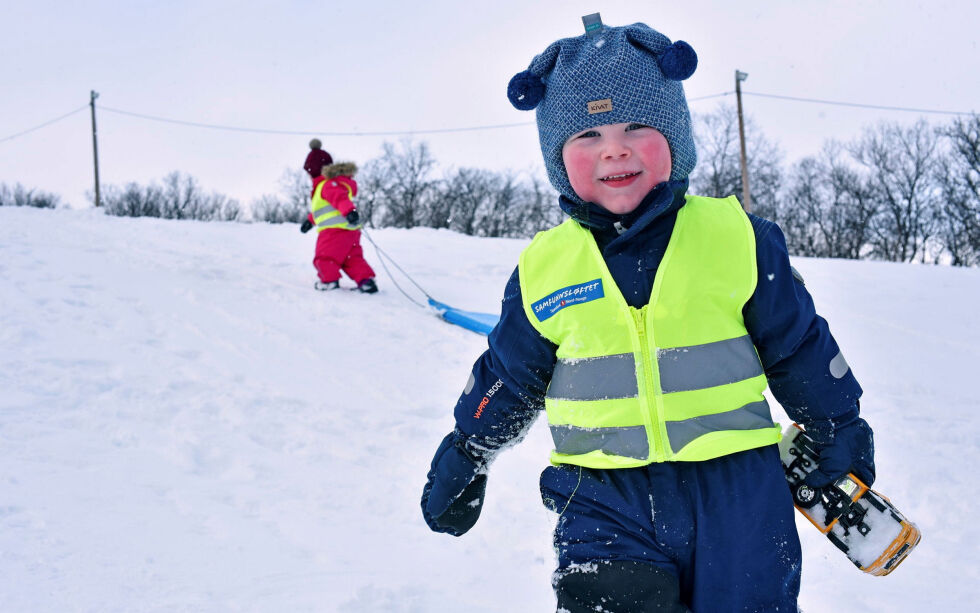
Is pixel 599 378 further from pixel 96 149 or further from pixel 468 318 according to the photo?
pixel 96 149

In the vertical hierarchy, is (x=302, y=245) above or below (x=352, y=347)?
above

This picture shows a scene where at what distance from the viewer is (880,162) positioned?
1379 inches

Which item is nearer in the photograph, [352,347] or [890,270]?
[352,347]

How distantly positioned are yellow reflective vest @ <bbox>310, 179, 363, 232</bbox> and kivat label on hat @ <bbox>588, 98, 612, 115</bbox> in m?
6.42

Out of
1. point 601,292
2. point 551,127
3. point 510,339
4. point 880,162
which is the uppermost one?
point 880,162

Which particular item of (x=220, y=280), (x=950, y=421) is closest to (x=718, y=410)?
(x=950, y=421)

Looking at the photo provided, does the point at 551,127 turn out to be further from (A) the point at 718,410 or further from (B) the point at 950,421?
(B) the point at 950,421

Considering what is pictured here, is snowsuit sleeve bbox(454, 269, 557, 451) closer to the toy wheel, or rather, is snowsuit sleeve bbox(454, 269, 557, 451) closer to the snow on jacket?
the snow on jacket

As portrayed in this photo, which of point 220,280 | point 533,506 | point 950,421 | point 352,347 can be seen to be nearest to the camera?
point 533,506

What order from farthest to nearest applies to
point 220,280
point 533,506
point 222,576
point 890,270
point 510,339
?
1. point 890,270
2. point 220,280
3. point 533,506
4. point 222,576
5. point 510,339

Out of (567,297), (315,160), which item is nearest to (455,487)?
(567,297)

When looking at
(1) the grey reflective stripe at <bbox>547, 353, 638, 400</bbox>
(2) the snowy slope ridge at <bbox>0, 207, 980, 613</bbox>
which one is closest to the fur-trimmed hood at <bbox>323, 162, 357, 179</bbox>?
(2) the snowy slope ridge at <bbox>0, 207, 980, 613</bbox>

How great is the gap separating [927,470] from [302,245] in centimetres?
893

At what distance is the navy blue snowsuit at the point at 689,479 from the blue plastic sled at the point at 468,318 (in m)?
4.55
